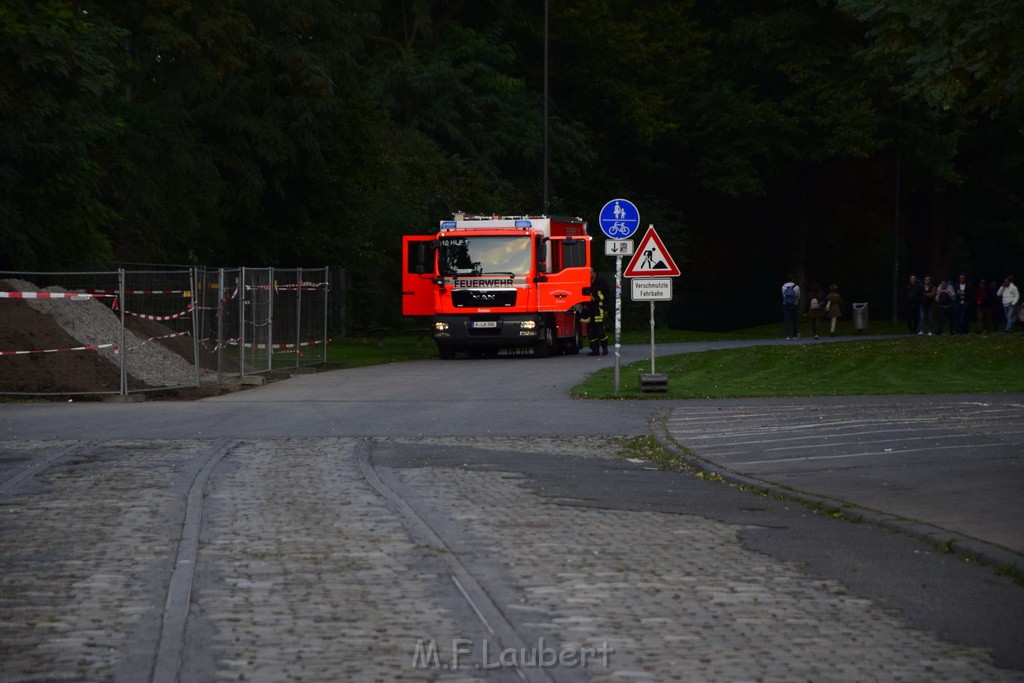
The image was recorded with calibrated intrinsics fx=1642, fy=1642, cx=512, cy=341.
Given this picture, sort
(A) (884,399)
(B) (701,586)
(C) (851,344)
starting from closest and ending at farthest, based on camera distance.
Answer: (B) (701,586), (A) (884,399), (C) (851,344)

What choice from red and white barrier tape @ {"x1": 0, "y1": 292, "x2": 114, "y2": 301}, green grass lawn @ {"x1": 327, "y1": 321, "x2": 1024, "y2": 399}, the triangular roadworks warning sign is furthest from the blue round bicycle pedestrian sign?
red and white barrier tape @ {"x1": 0, "y1": 292, "x2": 114, "y2": 301}

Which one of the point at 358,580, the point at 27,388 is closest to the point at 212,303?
the point at 27,388

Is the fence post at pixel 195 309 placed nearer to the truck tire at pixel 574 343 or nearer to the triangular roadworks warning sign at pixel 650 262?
the triangular roadworks warning sign at pixel 650 262

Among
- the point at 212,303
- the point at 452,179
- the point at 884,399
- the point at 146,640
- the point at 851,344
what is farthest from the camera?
the point at 452,179

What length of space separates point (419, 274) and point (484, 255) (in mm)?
1748

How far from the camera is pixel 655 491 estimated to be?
13164 mm

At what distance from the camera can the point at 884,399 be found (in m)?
24.0

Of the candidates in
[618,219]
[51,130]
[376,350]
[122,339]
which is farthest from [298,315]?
[376,350]

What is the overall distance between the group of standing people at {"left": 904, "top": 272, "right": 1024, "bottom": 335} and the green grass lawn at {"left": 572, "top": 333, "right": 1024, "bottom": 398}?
842cm

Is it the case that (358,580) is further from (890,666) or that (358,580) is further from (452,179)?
(452,179)

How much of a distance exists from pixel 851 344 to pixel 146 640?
1449 inches

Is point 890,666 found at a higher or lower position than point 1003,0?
lower

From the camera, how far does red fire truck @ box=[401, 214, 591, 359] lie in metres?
38.0

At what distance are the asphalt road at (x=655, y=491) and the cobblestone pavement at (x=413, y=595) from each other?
4cm
